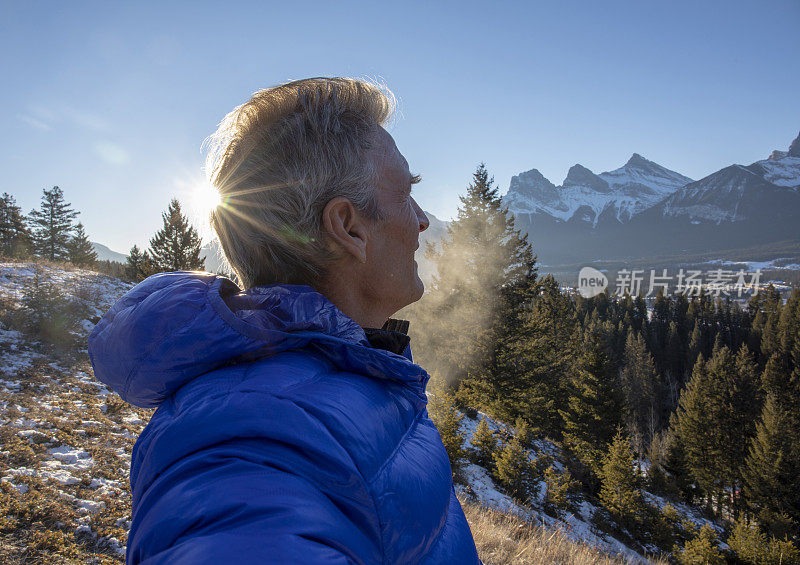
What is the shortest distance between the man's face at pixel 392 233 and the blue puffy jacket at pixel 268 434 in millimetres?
364

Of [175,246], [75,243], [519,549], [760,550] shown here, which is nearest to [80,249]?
[75,243]

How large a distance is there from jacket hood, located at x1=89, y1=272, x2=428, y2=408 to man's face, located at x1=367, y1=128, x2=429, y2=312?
35 cm

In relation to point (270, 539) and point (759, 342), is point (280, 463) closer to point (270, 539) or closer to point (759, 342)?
point (270, 539)

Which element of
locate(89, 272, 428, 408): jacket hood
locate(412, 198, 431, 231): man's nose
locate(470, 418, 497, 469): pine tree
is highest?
locate(412, 198, 431, 231): man's nose

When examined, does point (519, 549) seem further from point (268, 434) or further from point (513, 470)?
point (513, 470)

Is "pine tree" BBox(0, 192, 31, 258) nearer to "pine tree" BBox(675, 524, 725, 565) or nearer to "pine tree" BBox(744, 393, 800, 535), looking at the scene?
"pine tree" BBox(675, 524, 725, 565)

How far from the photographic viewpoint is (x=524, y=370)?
1694cm

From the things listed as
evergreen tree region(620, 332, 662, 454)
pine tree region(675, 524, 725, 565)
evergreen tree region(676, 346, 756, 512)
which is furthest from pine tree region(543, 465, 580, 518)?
evergreen tree region(620, 332, 662, 454)

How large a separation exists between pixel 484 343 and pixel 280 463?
16.1 metres

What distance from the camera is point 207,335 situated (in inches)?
31.6

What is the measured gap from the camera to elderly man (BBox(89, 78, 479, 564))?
58 centimetres

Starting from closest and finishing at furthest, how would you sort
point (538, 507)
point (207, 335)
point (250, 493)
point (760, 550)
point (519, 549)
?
point (250, 493) < point (207, 335) < point (519, 549) < point (760, 550) < point (538, 507)

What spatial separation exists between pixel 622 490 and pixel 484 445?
6.74 metres

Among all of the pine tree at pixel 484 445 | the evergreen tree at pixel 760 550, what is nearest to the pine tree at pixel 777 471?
the evergreen tree at pixel 760 550
